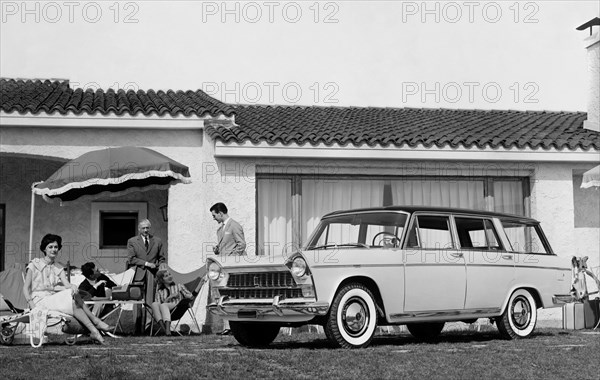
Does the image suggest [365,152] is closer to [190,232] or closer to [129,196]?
[190,232]

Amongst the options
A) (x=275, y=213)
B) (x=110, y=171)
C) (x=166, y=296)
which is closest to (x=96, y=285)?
(x=166, y=296)

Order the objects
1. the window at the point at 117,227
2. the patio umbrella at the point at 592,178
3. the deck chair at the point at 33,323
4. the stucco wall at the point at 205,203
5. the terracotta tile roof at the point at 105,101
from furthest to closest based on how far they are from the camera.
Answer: the window at the point at 117,227
the terracotta tile roof at the point at 105,101
the stucco wall at the point at 205,203
the patio umbrella at the point at 592,178
the deck chair at the point at 33,323

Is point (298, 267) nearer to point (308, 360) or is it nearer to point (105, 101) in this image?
point (308, 360)

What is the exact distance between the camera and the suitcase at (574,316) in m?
14.6

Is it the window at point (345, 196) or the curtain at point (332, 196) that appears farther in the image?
the curtain at point (332, 196)

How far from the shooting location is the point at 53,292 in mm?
12211

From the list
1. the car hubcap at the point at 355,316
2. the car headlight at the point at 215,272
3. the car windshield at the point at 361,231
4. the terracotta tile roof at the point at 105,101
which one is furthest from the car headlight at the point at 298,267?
the terracotta tile roof at the point at 105,101

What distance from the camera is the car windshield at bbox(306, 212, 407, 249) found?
11.4 metres

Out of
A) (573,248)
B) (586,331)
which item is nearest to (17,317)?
(586,331)

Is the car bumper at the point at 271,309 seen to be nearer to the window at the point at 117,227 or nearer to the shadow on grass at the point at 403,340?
the shadow on grass at the point at 403,340

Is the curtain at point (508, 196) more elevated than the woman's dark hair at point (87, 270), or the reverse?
the curtain at point (508, 196)

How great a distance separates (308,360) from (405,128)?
9.53 metres

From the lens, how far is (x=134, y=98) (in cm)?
1820

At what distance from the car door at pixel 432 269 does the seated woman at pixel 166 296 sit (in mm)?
4011
